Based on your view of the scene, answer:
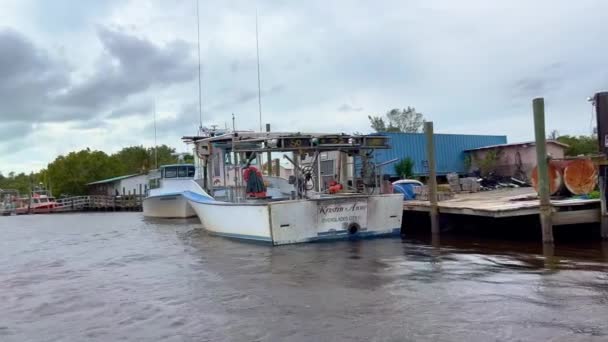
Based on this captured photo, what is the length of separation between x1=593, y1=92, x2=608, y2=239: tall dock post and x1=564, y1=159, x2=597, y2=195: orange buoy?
0.59m

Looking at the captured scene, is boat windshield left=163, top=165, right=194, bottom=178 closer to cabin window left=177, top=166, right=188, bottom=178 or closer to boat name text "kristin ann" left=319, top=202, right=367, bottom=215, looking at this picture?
cabin window left=177, top=166, right=188, bottom=178

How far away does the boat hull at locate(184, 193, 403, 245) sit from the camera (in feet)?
44.3

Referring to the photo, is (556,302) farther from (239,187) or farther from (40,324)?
(239,187)

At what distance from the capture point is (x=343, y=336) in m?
6.25

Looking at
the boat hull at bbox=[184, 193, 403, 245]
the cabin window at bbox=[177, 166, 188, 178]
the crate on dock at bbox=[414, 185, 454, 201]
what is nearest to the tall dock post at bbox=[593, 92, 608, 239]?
the boat hull at bbox=[184, 193, 403, 245]

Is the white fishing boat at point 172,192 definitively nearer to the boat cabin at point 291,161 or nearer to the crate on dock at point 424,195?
the boat cabin at point 291,161

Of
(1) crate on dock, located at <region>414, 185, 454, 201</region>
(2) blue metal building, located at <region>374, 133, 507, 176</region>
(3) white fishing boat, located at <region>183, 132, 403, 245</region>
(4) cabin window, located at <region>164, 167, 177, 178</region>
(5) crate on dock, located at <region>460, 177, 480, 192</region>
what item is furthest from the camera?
(2) blue metal building, located at <region>374, 133, 507, 176</region>

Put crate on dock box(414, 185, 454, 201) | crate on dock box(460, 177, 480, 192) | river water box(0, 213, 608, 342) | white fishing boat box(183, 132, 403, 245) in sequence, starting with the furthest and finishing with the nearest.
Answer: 1. crate on dock box(460, 177, 480, 192)
2. crate on dock box(414, 185, 454, 201)
3. white fishing boat box(183, 132, 403, 245)
4. river water box(0, 213, 608, 342)

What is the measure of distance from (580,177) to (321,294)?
8292 millimetres

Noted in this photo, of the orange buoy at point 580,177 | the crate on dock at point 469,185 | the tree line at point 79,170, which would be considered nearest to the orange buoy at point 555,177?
the orange buoy at point 580,177

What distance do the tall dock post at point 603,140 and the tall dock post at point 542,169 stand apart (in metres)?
1.23

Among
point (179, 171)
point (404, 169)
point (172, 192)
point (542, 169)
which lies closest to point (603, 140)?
point (542, 169)

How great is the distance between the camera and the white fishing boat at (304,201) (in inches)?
537

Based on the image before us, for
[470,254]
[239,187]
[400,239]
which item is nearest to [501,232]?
[400,239]
